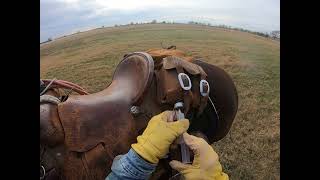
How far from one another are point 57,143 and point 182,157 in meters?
0.32

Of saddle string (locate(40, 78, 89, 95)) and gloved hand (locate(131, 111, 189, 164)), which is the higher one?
saddle string (locate(40, 78, 89, 95))

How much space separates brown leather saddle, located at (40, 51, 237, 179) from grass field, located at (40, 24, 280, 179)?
35cm

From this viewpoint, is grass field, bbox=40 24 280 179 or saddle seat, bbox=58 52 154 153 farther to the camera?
grass field, bbox=40 24 280 179

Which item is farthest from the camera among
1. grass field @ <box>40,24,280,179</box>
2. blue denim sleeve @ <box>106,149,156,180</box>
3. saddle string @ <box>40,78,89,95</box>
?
grass field @ <box>40,24,280,179</box>

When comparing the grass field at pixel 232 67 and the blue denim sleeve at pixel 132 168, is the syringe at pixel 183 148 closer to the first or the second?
the blue denim sleeve at pixel 132 168

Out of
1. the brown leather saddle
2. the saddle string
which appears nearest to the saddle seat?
the brown leather saddle

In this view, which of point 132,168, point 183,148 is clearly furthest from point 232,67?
point 132,168

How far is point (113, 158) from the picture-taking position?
1.26 meters

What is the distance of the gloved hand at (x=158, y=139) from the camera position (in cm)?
114

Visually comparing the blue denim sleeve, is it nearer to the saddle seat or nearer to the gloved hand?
the gloved hand

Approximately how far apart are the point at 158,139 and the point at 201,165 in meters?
0.13

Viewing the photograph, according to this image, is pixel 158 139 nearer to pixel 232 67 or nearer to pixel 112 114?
pixel 112 114

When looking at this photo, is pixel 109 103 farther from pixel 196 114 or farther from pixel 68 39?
pixel 68 39

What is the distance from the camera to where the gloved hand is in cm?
114
